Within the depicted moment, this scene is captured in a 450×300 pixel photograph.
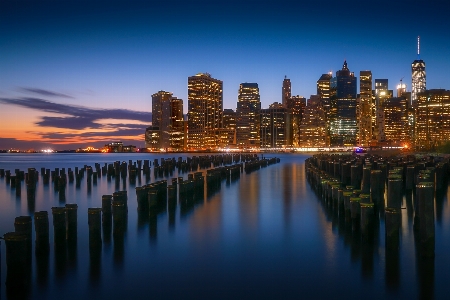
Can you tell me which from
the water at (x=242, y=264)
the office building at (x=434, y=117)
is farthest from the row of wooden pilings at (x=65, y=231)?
the office building at (x=434, y=117)

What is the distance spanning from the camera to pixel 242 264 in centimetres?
1006

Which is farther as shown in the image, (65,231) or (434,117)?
(434,117)

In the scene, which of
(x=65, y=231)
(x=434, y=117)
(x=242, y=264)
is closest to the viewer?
(x=242, y=264)

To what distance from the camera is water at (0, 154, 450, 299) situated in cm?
840

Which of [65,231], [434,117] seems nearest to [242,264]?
[65,231]

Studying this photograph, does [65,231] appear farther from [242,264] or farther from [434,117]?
[434,117]

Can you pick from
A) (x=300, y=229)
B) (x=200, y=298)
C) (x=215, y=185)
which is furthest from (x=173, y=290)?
(x=215, y=185)

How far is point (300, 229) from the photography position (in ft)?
46.0

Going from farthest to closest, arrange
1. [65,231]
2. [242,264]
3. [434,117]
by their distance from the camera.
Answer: [434,117] → [65,231] → [242,264]

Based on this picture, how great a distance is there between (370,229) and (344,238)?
862 mm

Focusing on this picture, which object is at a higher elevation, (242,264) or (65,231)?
(65,231)

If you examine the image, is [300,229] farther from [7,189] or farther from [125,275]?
[7,189]

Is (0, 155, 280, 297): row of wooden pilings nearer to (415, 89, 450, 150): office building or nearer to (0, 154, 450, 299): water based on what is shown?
(0, 154, 450, 299): water

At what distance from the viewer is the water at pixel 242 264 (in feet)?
27.6
